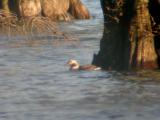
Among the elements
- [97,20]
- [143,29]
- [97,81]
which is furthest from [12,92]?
[97,20]

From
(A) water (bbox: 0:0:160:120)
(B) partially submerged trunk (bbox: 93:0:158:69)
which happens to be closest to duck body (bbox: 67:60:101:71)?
(A) water (bbox: 0:0:160:120)

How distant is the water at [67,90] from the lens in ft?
61.7

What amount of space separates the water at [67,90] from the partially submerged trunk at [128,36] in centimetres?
34

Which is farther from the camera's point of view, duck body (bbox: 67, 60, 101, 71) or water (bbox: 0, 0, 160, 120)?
duck body (bbox: 67, 60, 101, 71)

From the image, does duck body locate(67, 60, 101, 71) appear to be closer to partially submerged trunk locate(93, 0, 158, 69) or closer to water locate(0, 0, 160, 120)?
water locate(0, 0, 160, 120)

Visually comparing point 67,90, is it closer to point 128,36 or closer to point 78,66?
point 128,36

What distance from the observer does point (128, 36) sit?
23734mm

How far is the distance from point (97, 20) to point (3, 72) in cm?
1666

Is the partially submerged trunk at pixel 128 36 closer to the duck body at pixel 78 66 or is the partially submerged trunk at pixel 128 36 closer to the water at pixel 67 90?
the water at pixel 67 90

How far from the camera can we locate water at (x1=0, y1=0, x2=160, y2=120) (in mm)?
18797

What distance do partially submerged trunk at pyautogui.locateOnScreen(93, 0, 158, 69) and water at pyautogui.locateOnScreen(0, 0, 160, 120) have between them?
34 centimetres

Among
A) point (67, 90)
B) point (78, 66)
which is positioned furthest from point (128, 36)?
point (67, 90)

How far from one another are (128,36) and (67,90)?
2.75 metres

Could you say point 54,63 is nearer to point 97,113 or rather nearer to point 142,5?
point 142,5
